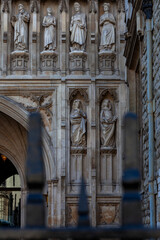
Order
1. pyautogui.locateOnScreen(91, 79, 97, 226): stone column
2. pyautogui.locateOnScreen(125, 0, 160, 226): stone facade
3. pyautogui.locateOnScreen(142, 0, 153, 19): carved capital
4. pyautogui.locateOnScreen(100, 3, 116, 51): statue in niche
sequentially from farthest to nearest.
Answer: pyautogui.locateOnScreen(100, 3, 116, 51): statue in niche
pyautogui.locateOnScreen(91, 79, 97, 226): stone column
pyautogui.locateOnScreen(142, 0, 153, 19): carved capital
pyautogui.locateOnScreen(125, 0, 160, 226): stone facade

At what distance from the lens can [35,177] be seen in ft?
6.77

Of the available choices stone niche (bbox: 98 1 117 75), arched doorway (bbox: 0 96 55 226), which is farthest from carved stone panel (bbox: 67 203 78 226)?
stone niche (bbox: 98 1 117 75)

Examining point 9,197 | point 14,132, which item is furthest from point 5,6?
point 9,197

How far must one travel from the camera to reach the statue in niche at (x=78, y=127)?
14383 mm

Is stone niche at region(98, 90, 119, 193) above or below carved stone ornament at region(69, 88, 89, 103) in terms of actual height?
below

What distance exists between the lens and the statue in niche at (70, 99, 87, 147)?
566 inches

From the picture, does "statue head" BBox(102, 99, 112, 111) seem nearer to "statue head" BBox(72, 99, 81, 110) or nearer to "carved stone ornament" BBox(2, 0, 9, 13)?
"statue head" BBox(72, 99, 81, 110)

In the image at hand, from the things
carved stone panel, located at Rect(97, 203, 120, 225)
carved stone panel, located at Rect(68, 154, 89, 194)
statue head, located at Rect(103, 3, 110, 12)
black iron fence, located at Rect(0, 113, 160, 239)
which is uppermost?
statue head, located at Rect(103, 3, 110, 12)

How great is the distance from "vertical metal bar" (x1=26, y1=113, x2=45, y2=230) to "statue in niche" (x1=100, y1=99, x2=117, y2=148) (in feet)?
40.5

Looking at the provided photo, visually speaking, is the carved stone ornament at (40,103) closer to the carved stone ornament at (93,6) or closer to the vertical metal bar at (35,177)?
the carved stone ornament at (93,6)

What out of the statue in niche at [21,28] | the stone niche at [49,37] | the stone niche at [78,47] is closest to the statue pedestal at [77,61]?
the stone niche at [78,47]

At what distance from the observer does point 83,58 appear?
14859mm

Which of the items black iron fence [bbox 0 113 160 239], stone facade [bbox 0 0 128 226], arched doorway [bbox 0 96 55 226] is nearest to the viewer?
black iron fence [bbox 0 113 160 239]

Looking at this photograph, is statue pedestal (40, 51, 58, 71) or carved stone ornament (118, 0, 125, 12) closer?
statue pedestal (40, 51, 58, 71)
